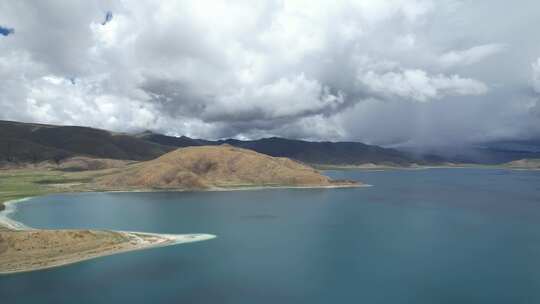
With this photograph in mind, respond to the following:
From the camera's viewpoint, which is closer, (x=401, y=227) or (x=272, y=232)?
(x=272, y=232)

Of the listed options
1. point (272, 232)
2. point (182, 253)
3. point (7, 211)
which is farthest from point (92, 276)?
point (7, 211)

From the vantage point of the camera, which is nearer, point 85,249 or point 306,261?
point 306,261

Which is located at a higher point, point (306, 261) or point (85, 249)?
point (85, 249)

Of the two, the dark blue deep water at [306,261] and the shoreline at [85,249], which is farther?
the shoreline at [85,249]

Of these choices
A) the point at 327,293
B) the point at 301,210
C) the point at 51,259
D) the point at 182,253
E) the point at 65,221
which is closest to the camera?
the point at 327,293

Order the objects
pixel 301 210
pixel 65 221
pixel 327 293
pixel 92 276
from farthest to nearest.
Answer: pixel 301 210 → pixel 65 221 → pixel 92 276 → pixel 327 293

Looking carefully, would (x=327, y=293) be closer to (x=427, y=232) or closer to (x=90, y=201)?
(x=427, y=232)

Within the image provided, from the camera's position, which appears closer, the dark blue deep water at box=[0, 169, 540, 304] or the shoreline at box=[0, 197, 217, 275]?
the dark blue deep water at box=[0, 169, 540, 304]

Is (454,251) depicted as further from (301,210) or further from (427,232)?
(301,210)
